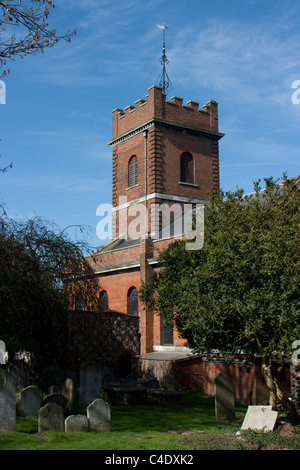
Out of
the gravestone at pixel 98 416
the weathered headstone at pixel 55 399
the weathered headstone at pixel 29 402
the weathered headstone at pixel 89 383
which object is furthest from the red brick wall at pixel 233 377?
the weathered headstone at pixel 29 402

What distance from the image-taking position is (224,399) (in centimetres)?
1441

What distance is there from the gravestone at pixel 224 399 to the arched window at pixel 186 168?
21719mm

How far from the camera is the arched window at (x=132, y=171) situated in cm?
3566

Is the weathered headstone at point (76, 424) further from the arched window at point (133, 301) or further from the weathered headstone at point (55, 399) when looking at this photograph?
the arched window at point (133, 301)

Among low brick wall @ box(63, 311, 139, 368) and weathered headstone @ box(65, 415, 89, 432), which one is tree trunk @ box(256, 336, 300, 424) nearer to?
weathered headstone @ box(65, 415, 89, 432)

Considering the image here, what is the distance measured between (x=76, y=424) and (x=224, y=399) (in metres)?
4.73

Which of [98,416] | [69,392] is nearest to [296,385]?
[98,416]

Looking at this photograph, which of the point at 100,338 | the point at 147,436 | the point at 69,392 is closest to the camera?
the point at 147,436

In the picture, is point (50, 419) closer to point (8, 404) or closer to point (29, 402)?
point (8, 404)

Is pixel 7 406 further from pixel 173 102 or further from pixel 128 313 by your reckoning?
pixel 173 102

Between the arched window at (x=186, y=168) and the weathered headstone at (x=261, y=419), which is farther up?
the arched window at (x=186, y=168)

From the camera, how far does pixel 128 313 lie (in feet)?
94.0

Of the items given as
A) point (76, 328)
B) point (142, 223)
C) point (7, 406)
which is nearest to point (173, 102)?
point (142, 223)

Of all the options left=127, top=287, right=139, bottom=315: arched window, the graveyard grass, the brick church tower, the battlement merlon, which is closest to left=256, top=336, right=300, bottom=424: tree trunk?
the graveyard grass
